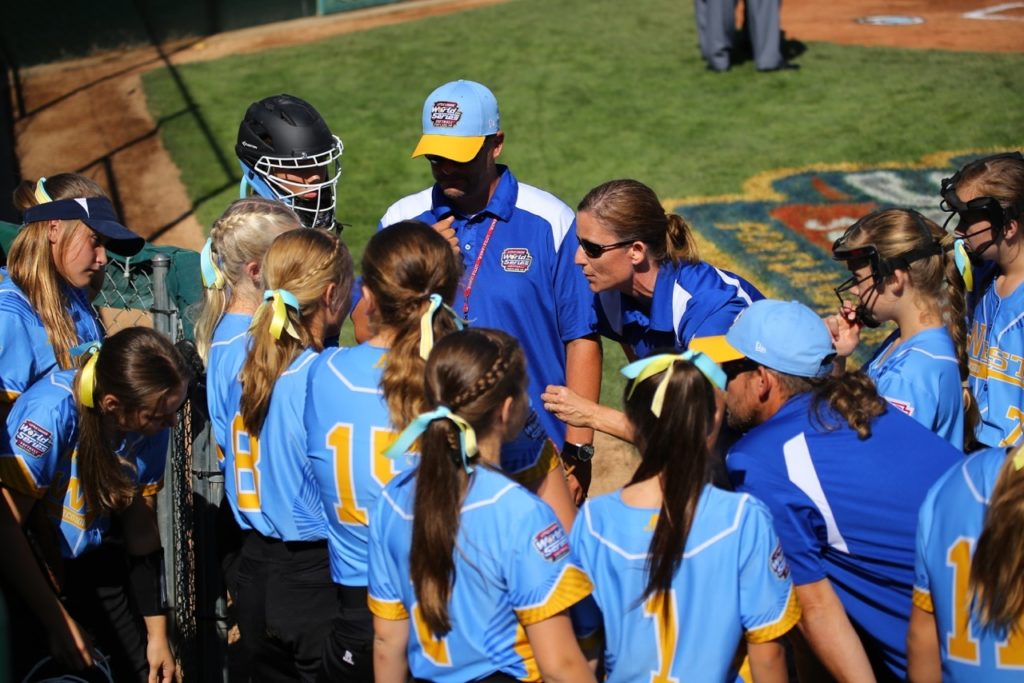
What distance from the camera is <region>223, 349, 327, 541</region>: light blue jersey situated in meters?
3.17

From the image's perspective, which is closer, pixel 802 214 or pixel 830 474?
pixel 830 474

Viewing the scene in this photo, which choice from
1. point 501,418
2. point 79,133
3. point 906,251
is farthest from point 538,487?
point 79,133

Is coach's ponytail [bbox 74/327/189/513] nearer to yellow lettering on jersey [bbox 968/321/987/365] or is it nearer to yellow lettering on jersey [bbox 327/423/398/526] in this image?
yellow lettering on jersey [bbox 327/423/398/526]

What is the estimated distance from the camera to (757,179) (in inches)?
400

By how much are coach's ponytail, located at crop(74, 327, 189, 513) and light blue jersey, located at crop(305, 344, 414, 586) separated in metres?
0.54

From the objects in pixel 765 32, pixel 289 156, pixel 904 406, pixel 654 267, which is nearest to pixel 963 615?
pixel 904 406

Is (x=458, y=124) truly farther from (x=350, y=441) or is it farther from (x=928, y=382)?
(x=928, y=382)

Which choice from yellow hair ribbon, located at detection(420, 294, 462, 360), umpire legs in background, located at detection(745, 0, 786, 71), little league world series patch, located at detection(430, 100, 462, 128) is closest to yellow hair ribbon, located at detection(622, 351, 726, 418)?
yellow hair ribbon, located at detection(420, 294, 462, 360)

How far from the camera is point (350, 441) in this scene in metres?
2.88

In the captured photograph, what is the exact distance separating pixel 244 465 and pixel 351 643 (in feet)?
2.25

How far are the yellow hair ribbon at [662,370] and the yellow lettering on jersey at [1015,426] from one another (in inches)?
73.9

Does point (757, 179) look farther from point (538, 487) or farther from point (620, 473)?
point (538, 487)

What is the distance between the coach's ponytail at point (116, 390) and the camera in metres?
3.19

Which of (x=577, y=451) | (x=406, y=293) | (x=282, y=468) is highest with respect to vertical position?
(x=406, y=293)
